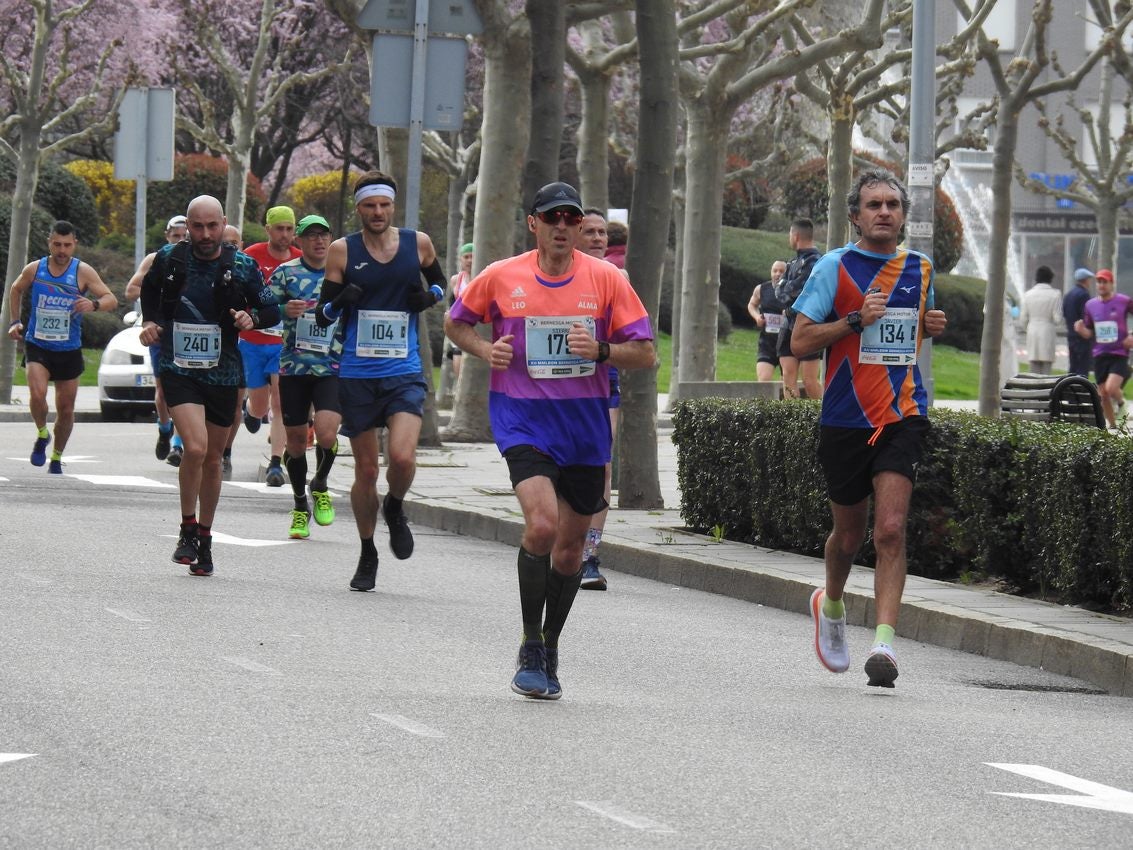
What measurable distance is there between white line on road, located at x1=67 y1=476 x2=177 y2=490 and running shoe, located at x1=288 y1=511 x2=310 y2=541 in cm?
347

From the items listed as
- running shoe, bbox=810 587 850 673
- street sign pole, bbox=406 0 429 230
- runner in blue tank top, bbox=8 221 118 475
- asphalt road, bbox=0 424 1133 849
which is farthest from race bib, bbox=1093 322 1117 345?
running shoe, bbox=810 587 850 673

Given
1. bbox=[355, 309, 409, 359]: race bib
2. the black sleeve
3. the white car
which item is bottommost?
the white car

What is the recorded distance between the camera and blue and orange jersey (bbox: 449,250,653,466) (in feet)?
25.4

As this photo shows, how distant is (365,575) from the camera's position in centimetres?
1065

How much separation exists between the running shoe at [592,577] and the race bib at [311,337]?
8.07 ft

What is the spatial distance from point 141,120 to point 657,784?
22432 mm

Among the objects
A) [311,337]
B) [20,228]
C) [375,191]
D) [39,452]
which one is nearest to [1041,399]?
[311,337]

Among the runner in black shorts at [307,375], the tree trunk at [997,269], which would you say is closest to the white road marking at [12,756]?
the runner in black shorts at [307,375]

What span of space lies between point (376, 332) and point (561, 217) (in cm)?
324

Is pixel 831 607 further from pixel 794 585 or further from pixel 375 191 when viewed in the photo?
pixel 375 191

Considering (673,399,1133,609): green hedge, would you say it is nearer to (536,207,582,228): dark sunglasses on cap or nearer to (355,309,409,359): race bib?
(355,309,409,359): race bib

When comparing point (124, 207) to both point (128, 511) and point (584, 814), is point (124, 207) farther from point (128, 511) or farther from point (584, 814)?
point (584, 814)

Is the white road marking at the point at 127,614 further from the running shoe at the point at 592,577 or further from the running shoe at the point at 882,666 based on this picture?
the running shoe at the point at 882,666

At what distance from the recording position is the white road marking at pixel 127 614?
909 centimetres
